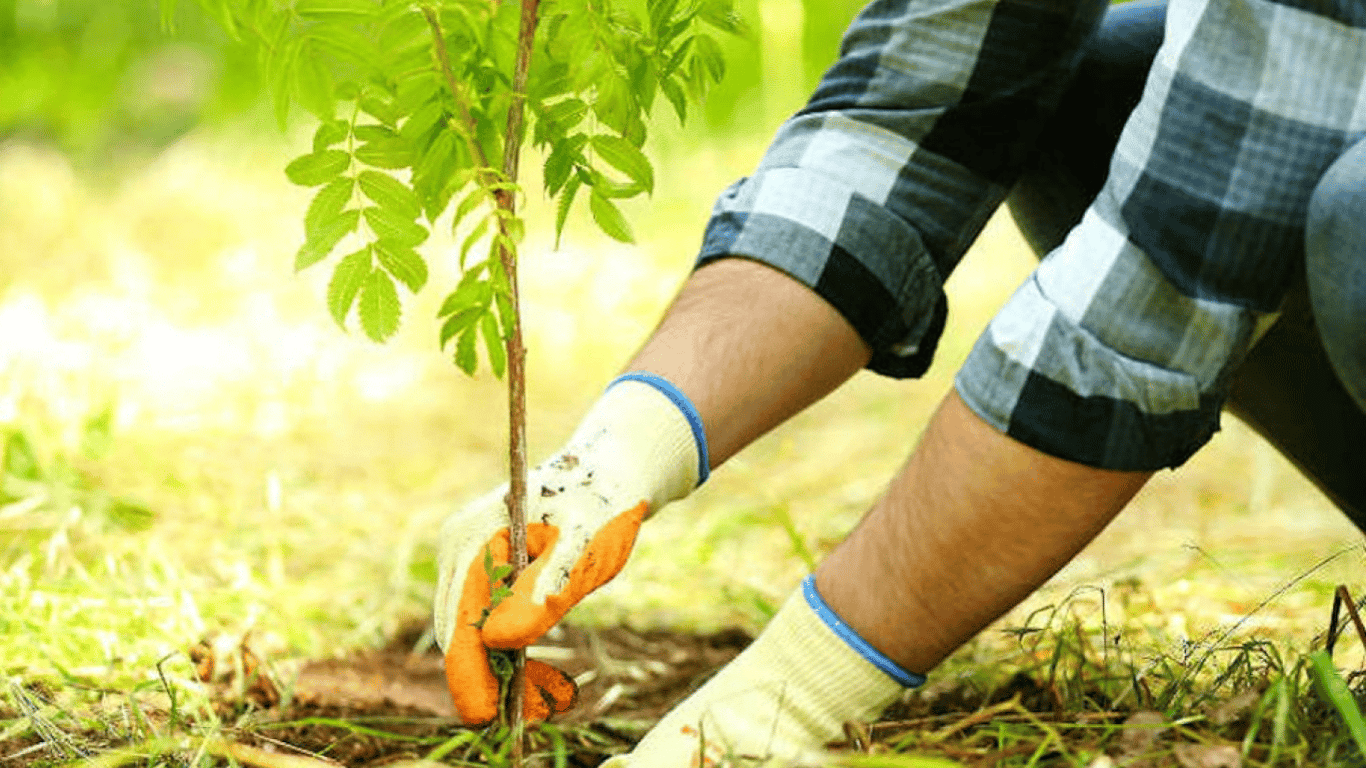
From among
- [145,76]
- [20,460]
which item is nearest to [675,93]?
[20,460]

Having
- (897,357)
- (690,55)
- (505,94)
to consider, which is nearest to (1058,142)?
(897,357)

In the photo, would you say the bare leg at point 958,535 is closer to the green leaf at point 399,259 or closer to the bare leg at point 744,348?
the bare leg at point 744,348

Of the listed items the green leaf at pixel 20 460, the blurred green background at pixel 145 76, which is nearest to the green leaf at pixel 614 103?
the green leaf at pixel 20 460

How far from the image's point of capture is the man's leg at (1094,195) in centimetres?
145

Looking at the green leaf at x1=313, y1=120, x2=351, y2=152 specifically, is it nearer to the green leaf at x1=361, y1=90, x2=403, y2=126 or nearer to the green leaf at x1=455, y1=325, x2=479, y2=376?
the green leaf at x1=361, y1=90, x2=403, y2=126

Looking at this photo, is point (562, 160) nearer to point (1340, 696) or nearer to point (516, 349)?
point (516, 349)

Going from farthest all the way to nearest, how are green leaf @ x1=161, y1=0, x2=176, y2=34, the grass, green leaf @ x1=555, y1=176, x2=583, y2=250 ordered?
the grass
green leaf @ x1=555, y1=176, x2=583, y2=250
green leaf @ x1=161, y1=0, x2=176, y2=34

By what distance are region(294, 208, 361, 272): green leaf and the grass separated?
1.33ft

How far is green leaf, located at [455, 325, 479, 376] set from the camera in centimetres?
110

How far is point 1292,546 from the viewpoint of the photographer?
7.23 ft

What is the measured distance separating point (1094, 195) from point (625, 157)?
0.67 metres

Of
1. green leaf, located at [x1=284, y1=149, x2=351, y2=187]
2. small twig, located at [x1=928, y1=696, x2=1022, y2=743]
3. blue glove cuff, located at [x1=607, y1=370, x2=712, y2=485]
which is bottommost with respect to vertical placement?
small twig, located at [x1=928, y1=696, x2=1022, y2=743]

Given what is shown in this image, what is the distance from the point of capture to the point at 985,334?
3.98ft

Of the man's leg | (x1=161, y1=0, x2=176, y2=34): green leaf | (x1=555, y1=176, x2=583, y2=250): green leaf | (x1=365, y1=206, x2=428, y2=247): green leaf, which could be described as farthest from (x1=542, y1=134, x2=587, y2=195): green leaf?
the man's leg
